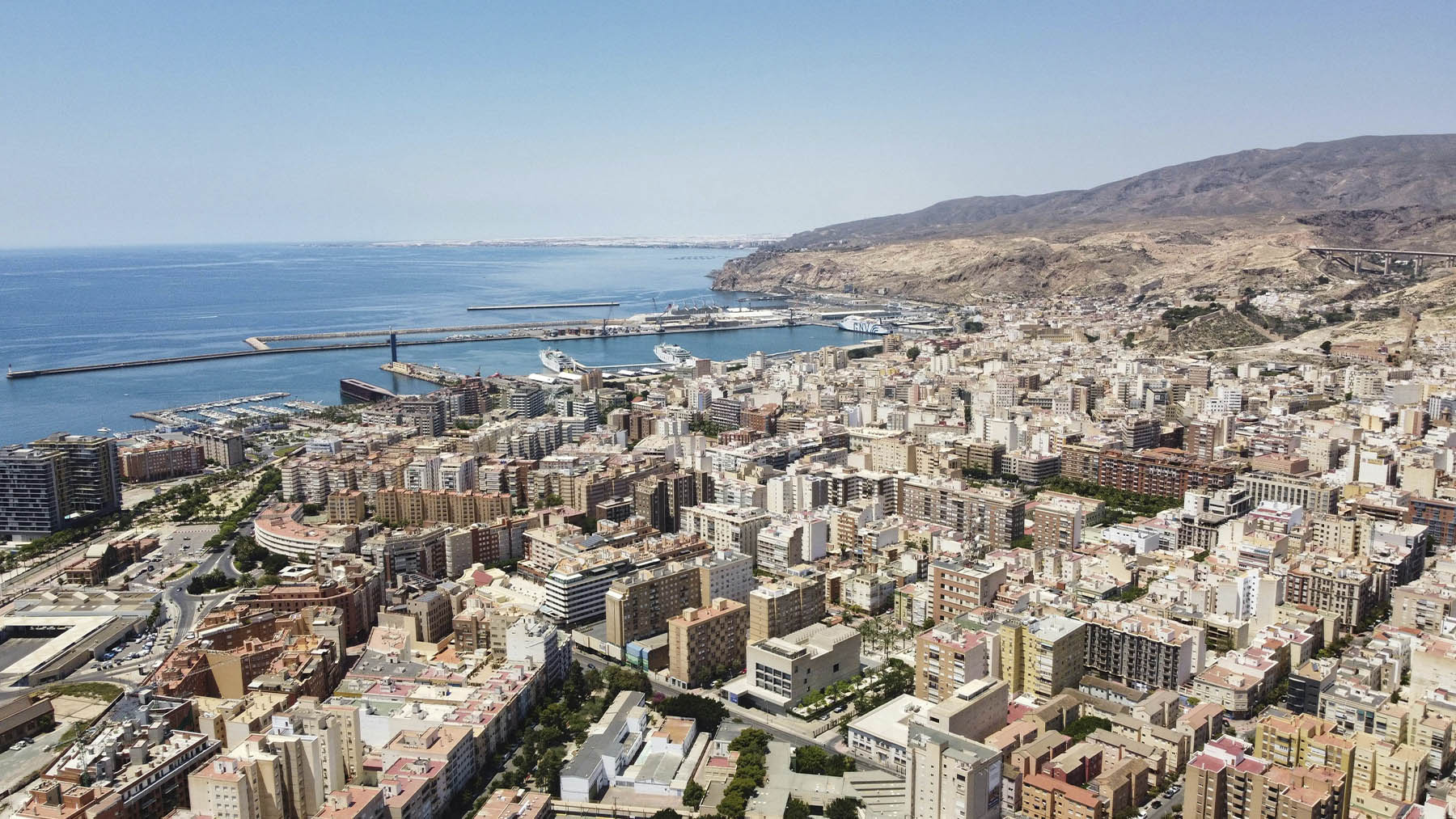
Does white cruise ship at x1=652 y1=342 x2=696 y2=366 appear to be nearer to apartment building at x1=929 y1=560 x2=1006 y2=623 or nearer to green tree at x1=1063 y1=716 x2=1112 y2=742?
apartment building at x1=929 y1=560 x2=1006 y2=623

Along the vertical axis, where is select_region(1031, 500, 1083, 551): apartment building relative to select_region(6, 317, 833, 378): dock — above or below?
below

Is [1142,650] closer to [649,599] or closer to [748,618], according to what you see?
[748,618]

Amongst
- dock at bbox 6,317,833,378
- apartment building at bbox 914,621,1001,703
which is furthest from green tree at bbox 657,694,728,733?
dock at bbox 6,317,833,378

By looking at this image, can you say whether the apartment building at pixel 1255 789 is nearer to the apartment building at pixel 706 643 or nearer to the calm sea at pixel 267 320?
the apartment building at pixel 706 643

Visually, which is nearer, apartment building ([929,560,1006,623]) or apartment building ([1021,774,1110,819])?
apartment building ([1021,774,1110,819])

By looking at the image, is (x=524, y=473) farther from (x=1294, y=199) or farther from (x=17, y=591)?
(x=1294, y=199)

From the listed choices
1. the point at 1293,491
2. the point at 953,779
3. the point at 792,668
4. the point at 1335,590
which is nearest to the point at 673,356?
the point at 1293,491

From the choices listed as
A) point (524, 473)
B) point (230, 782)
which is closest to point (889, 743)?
point (230, 782)
